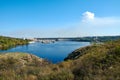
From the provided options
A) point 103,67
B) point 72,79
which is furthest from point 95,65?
point 72,79

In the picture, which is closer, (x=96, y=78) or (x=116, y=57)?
(x=96, y=78)

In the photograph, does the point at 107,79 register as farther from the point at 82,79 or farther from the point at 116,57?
the point at 116,57

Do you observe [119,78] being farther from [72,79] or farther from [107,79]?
[72,79]

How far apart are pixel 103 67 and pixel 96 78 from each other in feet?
7.96

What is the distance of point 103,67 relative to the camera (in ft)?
37.9

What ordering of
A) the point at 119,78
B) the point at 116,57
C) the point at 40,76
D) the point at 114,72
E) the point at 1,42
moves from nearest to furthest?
A: the point at 119,78 < the point at 114,72 < the point at 40,76 < the point at 116,57 < the point at 1,42

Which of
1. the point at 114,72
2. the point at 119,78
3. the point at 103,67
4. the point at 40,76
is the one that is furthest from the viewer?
the point at 103,67

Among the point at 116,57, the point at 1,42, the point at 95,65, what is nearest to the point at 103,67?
the point at 95,65

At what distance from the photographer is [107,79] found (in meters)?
A: 9.22

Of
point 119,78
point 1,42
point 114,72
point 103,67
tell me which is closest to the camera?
point 119,78

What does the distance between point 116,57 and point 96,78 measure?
3586 mm

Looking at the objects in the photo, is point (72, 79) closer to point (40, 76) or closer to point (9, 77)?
point (40, 76)

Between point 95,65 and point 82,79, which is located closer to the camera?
point 82,79

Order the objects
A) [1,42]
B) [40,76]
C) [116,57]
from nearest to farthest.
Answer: [40,76] < [116,57] < [1,42]
